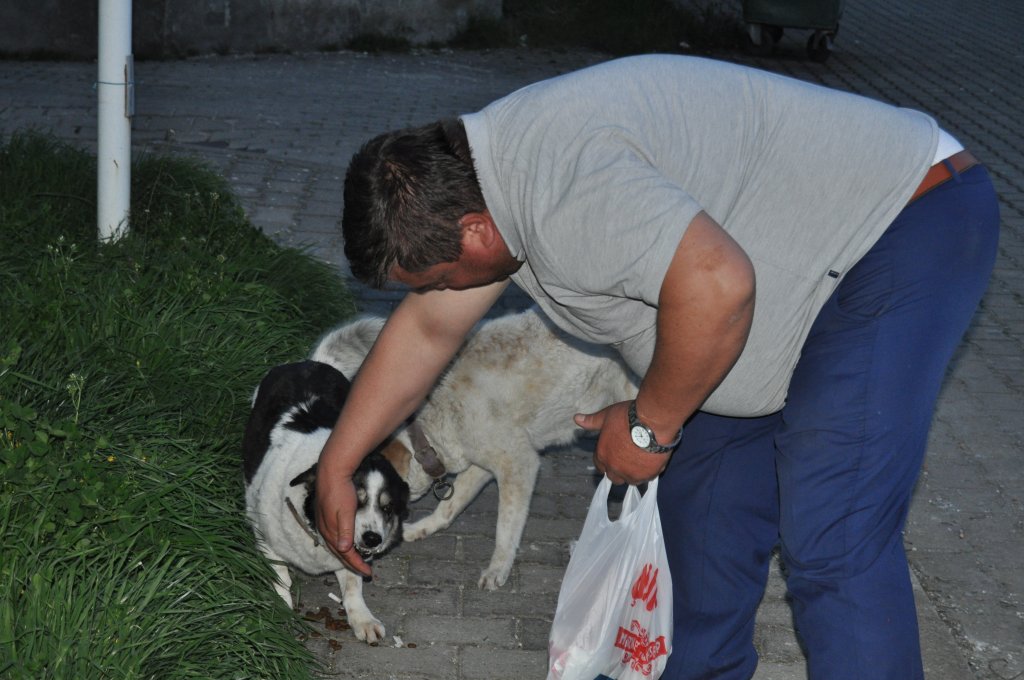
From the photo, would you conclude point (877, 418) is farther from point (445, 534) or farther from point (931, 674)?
point (445, 534)

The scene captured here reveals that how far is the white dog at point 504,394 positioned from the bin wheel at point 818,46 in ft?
34.6

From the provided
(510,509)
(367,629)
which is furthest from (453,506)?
(367,629)

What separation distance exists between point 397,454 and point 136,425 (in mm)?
998

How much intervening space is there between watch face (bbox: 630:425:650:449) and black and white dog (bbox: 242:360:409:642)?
152 cm

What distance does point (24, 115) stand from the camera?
9.41 m

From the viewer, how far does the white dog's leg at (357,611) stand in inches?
155

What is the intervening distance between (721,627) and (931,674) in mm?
1125

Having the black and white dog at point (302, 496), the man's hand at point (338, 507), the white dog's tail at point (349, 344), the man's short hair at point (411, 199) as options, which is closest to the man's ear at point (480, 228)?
the man's short hair at point (411, 199)

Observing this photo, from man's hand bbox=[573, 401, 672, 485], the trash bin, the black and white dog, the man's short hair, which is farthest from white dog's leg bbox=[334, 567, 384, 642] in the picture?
the trash bin

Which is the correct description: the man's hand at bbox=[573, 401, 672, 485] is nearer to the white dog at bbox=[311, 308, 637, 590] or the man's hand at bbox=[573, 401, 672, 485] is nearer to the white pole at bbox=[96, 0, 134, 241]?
the white dog at bbox=[311, 308, 637, 590]

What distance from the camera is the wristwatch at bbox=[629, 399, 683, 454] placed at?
2.49 metres

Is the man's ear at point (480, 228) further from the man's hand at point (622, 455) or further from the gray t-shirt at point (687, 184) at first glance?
the man's hand at point (622, 455)

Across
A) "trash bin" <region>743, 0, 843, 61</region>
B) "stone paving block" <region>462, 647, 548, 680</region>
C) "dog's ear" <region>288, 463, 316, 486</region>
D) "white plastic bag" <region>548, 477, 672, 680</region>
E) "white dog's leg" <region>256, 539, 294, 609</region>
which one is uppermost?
"trash bin" <region>743, 0, 843, 61</region>

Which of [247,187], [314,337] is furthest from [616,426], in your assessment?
[247,187]
